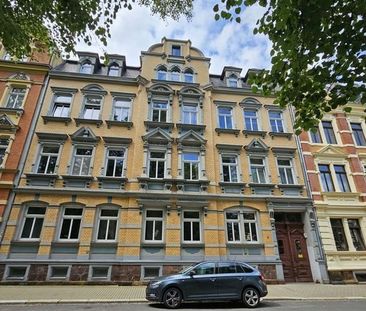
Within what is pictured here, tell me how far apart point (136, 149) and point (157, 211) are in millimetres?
3602

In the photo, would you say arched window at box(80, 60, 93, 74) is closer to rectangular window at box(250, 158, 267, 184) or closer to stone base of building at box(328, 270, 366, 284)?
rectangular window at box(250, 158, 267, 184)

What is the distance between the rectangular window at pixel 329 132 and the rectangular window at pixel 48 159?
1635 centimetres

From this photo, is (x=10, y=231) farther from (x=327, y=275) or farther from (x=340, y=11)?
(x=327, y=275)

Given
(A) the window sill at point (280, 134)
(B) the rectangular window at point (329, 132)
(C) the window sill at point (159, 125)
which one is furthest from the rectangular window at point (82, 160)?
(B) the rectangular window at point (329, 132)

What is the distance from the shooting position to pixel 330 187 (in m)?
14.8

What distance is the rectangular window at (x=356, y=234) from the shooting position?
13.6 meters

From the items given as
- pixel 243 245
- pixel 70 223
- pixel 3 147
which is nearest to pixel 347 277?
pixel 243 245

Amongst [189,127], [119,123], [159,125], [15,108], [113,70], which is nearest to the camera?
[15,108]

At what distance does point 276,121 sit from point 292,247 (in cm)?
781

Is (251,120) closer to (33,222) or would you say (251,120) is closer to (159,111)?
(159,111)

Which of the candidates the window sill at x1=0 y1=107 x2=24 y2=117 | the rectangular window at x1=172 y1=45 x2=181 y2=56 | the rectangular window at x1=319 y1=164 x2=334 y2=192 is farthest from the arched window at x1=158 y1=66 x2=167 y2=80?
the rectangular window at x1=319 y1=164 x2=334 y2=192

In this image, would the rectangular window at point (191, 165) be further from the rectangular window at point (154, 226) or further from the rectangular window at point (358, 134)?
the rectangular window at point (358, 134)

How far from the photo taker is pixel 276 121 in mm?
16516

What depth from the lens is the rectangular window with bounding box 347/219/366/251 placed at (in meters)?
13.6
